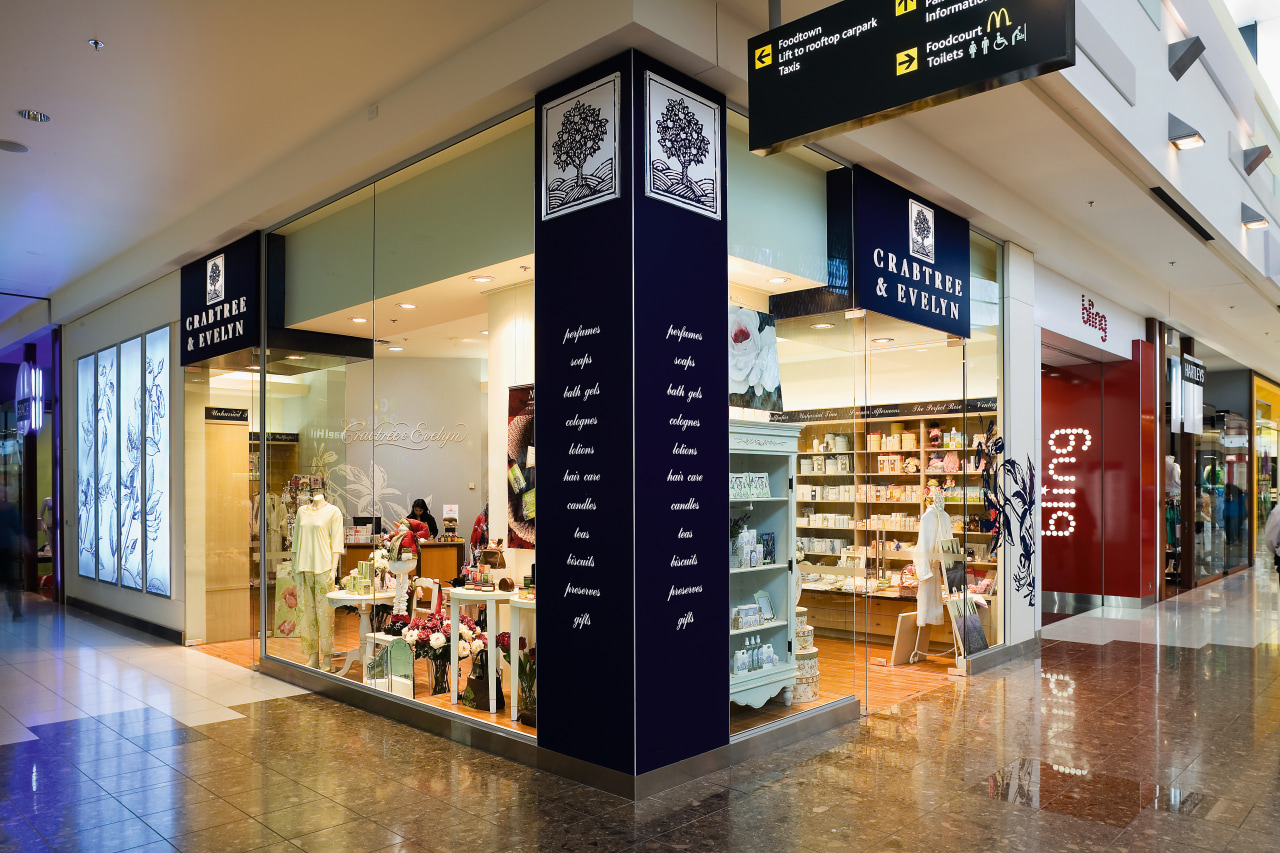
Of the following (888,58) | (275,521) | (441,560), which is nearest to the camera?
(888,58)

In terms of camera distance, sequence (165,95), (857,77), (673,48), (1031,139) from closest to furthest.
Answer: (857,77), (673,48), (165,95), (1031,139)

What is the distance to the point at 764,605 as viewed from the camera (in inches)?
213

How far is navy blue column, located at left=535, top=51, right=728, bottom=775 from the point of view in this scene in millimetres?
4316

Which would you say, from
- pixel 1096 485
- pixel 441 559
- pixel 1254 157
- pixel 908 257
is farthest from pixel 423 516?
pixel 1096 485

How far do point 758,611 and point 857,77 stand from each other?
3149 millimetres

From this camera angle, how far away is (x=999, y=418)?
306 inches

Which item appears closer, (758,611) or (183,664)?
(758,611)

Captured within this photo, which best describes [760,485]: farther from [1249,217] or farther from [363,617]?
[1249,217]

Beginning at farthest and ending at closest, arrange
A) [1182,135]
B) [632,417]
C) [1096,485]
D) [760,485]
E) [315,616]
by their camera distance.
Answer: [1096,485]
[315,616]
[1182,135]
[760,485]
[632,417]

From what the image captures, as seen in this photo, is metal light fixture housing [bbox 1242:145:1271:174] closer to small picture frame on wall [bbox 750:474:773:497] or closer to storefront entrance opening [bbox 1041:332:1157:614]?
storefront entrance opening [bbox 1041:332:1157:614]

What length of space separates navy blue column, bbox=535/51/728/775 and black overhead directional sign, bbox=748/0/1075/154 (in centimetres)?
84

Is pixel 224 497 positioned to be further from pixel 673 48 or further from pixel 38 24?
pixel 673 48

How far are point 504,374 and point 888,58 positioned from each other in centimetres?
284

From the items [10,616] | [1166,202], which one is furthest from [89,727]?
[1166,202]
